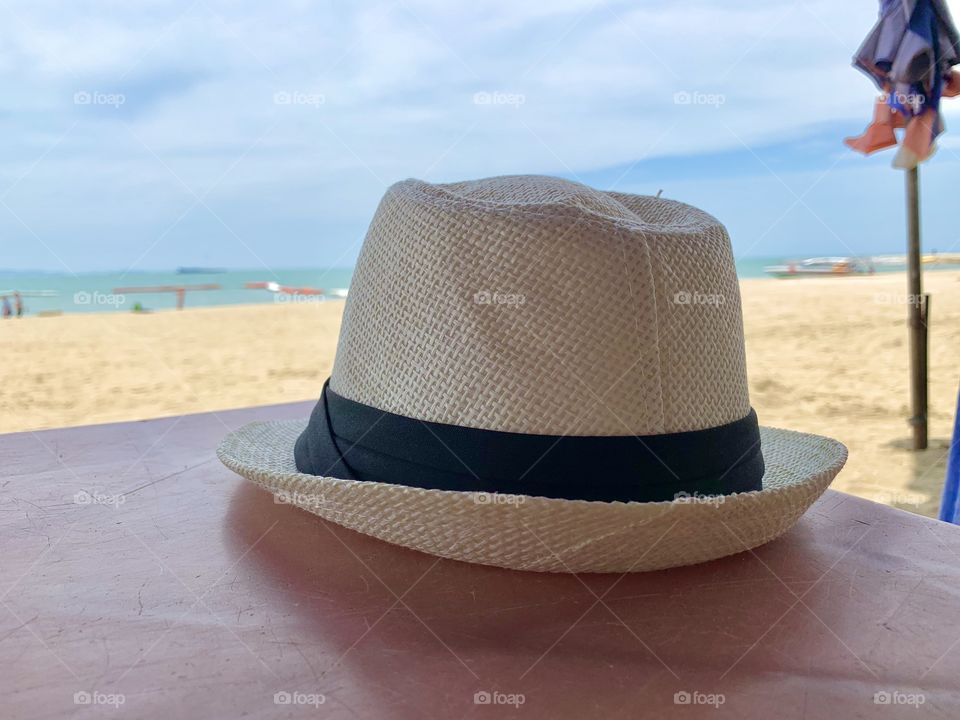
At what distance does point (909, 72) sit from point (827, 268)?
1471cm

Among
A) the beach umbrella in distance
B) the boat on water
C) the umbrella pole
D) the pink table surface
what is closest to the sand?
the umbrella pole

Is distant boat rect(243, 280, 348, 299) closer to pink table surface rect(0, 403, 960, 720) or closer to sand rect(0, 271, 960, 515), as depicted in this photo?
sand rect(0, 271, 960, 515)

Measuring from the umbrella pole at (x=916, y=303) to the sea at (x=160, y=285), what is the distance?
9.16 m

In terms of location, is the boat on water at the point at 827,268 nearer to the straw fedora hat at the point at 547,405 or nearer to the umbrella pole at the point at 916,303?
the umbrella pole at the point at 916,303

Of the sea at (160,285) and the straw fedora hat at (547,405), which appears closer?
the straw fedora hat at (547,405)

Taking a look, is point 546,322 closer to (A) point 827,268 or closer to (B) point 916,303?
(B) point 916,303

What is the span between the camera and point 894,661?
66 centimetres

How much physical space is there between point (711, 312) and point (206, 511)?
2.30 ft

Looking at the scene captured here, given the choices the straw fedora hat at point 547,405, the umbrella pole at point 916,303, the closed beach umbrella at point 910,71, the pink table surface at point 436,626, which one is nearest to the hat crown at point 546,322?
the straw fedora hat at point 547,405

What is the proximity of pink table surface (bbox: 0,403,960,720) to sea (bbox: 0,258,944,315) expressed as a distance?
35.9 feet

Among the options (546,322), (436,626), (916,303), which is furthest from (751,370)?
(436,626)

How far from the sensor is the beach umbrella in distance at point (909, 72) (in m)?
2.32

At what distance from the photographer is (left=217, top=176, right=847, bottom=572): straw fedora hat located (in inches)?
31.0

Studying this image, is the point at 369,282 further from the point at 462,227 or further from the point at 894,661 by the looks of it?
the point at 894,661
